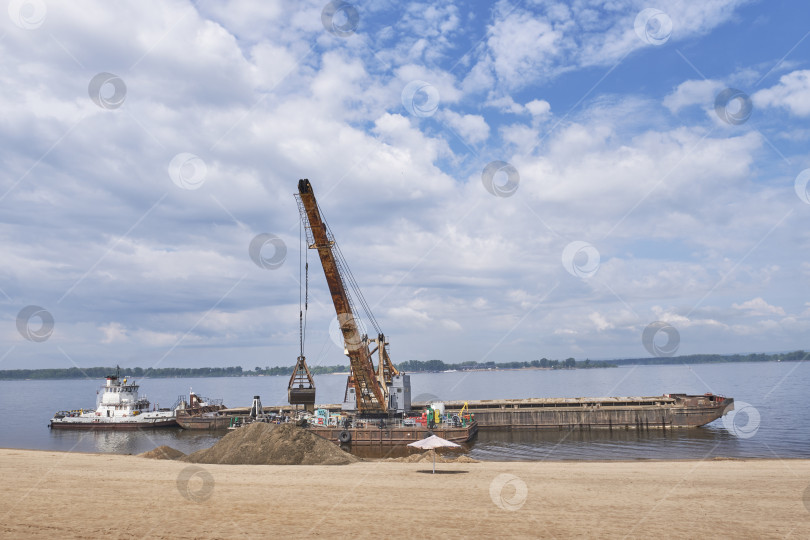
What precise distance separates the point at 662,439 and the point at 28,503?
54.8 metres

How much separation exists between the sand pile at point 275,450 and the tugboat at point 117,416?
38.7m

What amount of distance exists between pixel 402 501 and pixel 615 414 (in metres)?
51.2

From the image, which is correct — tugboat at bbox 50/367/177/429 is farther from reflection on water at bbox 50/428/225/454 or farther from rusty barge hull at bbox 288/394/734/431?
rusty barge hull at bbox 288/394/734/431

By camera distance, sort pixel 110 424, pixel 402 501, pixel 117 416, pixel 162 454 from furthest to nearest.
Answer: pixel 117 416, pixel 110 424, pixel 162 454, pixel 402 501

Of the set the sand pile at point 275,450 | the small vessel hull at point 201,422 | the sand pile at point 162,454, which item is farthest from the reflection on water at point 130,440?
the sand pile at point 275,450

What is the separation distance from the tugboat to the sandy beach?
3955 centimetres

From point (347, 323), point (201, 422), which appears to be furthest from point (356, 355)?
point (201, 422)

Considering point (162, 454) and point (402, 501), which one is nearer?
point (402, 501)

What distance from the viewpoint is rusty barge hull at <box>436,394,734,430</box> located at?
60.9 metres

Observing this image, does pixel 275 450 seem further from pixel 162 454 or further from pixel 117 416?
pixel 117 416

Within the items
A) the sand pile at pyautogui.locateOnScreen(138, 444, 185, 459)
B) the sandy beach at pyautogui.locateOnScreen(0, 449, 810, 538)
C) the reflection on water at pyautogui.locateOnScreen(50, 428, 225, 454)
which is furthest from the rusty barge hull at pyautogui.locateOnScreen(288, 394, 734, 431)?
the sand pile at pyautogui.locateOnScreen(138, 444, 185, 459)

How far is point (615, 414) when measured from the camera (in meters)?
64.1

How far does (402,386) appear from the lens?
5869 centimetres

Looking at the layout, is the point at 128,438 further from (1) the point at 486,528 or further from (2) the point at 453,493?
(1) the point at 486,528
